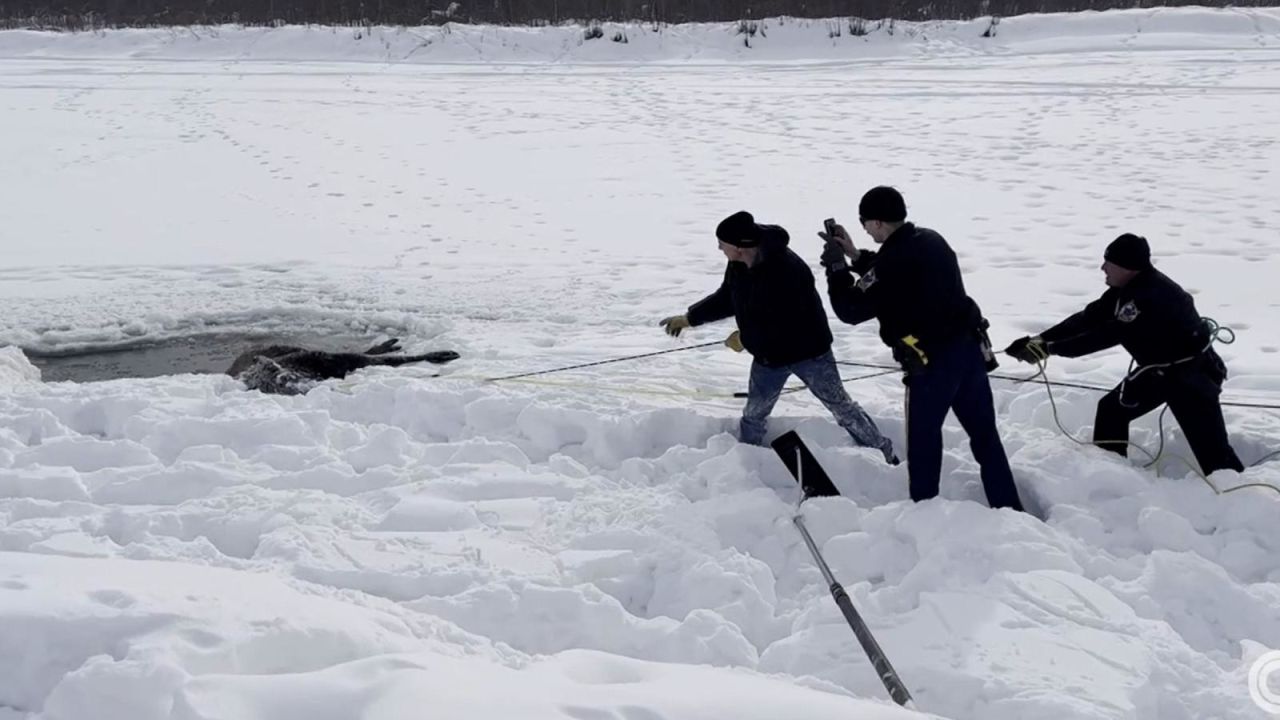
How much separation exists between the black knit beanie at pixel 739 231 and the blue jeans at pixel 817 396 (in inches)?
27.9

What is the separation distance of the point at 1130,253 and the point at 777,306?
1645mm

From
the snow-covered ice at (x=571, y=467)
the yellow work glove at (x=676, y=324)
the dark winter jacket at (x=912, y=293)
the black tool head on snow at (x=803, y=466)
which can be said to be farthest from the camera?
the yellow work glove at (x=676, y=324)

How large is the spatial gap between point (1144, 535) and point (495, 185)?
394 inches

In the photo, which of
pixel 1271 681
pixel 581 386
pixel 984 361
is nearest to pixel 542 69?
pixel 581 386

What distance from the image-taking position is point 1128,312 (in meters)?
5.23

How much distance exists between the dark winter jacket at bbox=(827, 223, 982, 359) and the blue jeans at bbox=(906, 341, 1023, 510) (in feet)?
0.37

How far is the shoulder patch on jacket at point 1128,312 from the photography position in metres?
5.21

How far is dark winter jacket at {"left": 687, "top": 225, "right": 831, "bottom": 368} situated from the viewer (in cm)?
546

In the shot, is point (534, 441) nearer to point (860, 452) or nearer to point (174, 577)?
point (860, 452)

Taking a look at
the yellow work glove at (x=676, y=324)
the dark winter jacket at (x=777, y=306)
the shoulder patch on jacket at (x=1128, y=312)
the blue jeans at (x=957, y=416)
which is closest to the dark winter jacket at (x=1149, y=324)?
the shoulder patch on jacket at (x=1128, y=312)

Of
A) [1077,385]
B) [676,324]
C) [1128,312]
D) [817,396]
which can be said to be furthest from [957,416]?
[1077,385]

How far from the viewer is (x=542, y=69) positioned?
23109 mm

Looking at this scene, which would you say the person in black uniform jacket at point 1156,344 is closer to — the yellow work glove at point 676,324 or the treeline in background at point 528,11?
the yellow work glove at point 676,324

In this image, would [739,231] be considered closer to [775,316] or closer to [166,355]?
[775,316]
